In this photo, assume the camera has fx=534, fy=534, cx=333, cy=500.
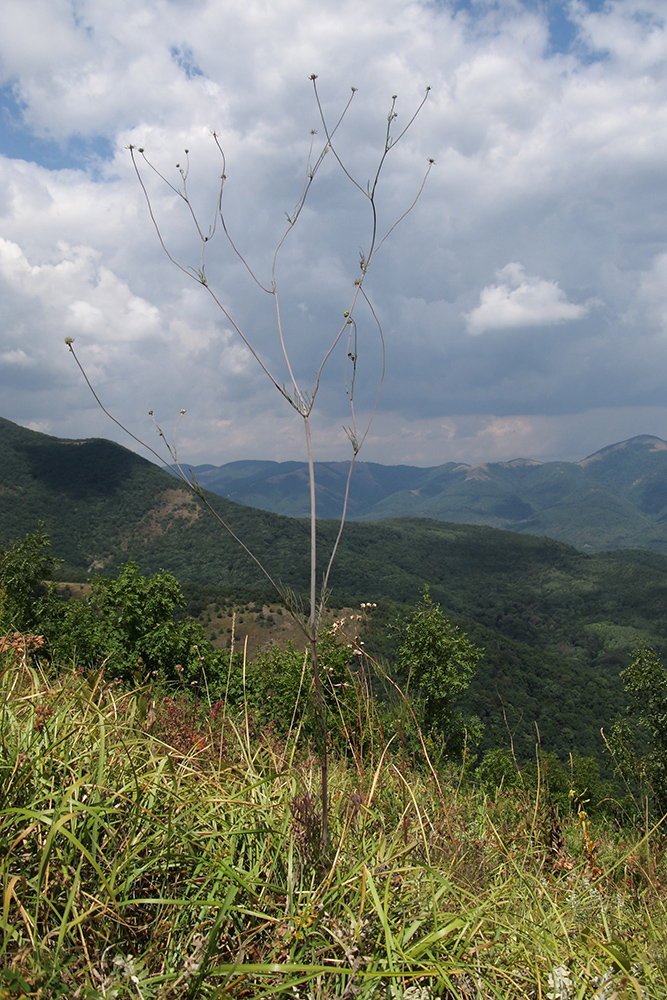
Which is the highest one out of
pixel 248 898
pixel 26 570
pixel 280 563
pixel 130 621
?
pixel 248 898

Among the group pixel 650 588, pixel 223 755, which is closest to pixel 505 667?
pixel 223 755

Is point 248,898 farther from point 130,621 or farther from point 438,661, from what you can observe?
point 438,661

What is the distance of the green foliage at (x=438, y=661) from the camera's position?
64.0ft

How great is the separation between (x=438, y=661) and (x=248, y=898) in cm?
2000

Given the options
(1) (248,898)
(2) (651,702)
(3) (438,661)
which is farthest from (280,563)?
(1) (248,898)

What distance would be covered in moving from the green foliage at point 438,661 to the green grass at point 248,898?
17.0m

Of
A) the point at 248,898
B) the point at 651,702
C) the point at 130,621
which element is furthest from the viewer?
the point at 651,702

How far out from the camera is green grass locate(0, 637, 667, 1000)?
5.44 ft

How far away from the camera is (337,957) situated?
1.80 meters

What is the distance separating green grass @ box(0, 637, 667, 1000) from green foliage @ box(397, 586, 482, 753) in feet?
55.7

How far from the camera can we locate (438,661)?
2083 centimetres

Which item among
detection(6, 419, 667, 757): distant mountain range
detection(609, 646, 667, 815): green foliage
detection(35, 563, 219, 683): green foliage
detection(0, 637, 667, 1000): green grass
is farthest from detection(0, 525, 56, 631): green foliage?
detection(6, 419, 667, 757): distant mountain range

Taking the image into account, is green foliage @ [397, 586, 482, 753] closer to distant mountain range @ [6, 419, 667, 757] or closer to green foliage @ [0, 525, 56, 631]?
green foliage @ [0, 525, 56, 631]

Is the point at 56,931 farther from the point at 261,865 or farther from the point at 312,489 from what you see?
the point at 312,489
